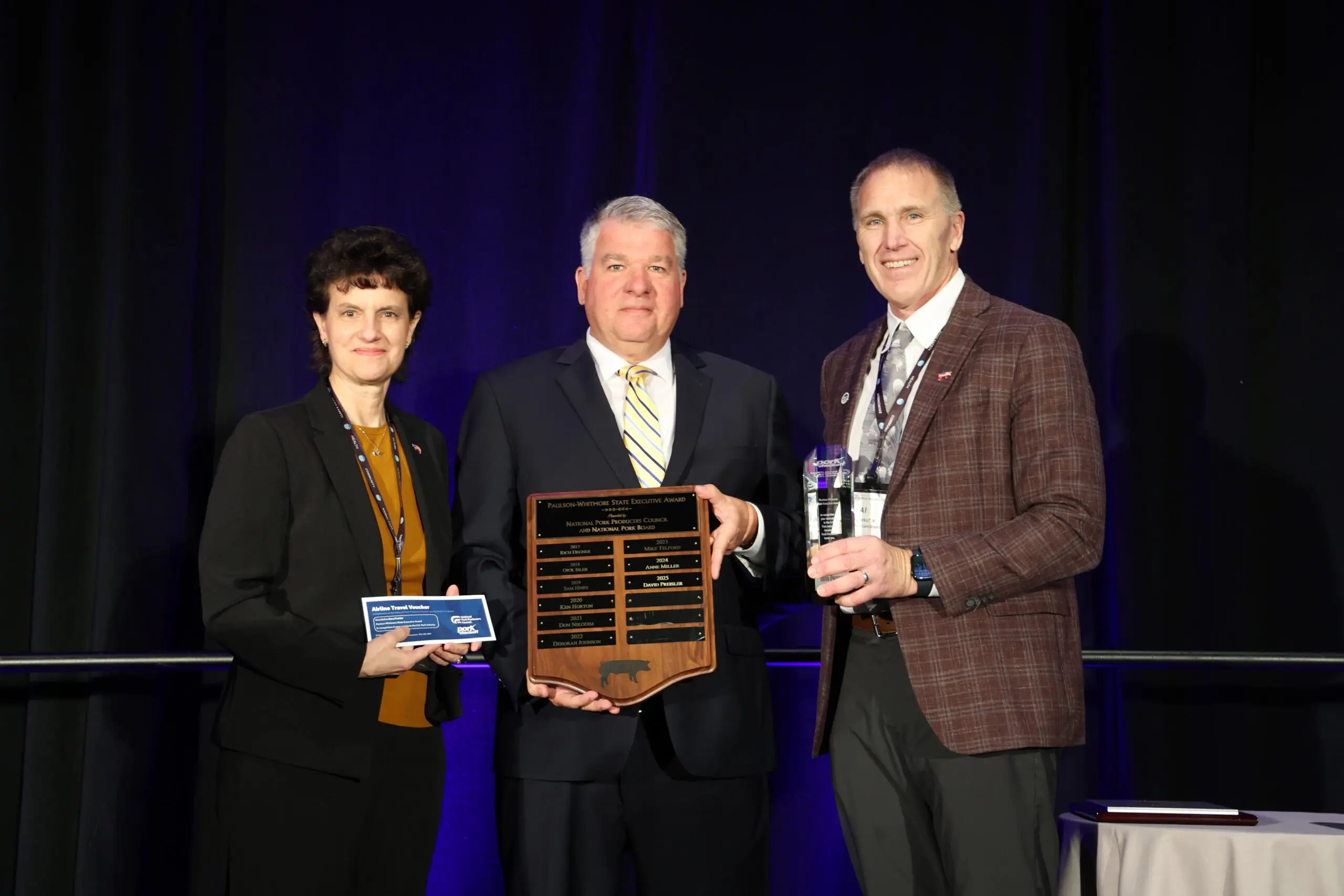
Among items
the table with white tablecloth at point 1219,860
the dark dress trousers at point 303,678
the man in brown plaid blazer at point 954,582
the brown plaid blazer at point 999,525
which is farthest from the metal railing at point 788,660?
the brown plaid blazer at point 999,525

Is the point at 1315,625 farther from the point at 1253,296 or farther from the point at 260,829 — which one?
the point at 260,829

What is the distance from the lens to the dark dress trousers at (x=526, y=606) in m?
2.27

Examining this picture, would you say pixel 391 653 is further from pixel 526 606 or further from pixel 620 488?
pixel 620 488

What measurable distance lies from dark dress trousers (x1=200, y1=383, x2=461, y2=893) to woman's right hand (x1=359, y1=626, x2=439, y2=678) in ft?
0.10

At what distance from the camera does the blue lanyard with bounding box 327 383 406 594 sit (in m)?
2.38

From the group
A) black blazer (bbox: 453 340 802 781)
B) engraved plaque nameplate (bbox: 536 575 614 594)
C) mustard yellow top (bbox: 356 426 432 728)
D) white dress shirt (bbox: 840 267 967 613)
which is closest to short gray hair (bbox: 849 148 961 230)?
white dress shirt (bbox: 840 267 967 613)

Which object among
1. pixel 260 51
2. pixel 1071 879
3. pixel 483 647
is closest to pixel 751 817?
pixel 483 647

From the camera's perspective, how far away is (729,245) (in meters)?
3.74

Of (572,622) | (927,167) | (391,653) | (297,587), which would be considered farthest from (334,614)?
(927,167)

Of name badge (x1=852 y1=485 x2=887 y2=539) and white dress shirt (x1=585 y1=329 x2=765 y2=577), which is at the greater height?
white dress shirt (x1=585 y1=329 x2=765 y2=577)

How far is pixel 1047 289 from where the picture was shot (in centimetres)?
369

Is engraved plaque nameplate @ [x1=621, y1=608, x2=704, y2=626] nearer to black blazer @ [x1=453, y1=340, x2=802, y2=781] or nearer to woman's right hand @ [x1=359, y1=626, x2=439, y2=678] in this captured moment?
black blazer @ [x1=453, y1=340, x2=802, y2=781]

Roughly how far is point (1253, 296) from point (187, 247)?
10.9 feet

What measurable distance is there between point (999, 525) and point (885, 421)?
0.32m
